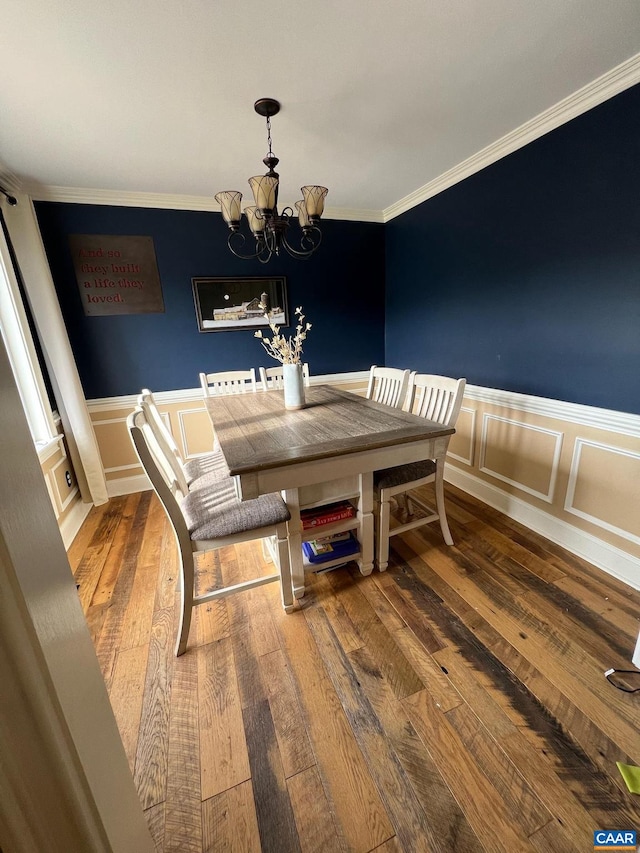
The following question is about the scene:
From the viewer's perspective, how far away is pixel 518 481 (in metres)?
2.28

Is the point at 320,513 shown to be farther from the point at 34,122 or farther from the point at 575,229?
the point at 34,122

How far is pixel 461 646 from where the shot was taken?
1423 mm

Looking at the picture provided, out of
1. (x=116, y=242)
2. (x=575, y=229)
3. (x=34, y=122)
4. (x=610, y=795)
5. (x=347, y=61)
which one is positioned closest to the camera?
(x=610, y=795)

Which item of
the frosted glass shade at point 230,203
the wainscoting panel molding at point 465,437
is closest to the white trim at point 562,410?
the wainscoting panel molding at point 465,437

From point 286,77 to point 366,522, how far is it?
210 centimetres

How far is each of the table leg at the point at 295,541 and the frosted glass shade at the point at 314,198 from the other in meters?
1.45

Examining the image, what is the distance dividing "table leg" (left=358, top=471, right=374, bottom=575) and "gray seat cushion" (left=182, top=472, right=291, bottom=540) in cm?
42

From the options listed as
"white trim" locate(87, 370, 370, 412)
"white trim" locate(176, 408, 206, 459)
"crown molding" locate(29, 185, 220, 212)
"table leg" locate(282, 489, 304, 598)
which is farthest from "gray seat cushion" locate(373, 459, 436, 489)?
"crown molding" locate(29, 185, 220, 212)

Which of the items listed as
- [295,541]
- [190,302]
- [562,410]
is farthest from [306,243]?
[295,541]

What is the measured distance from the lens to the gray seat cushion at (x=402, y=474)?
5.89ft

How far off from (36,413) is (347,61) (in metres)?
2.69

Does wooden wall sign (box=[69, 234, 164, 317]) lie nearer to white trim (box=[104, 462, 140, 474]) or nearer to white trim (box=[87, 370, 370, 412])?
white trim (box=[87, 370, 370, 412])

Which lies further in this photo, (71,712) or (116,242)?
(116,242)

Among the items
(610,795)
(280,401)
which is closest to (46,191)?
(280,401)
